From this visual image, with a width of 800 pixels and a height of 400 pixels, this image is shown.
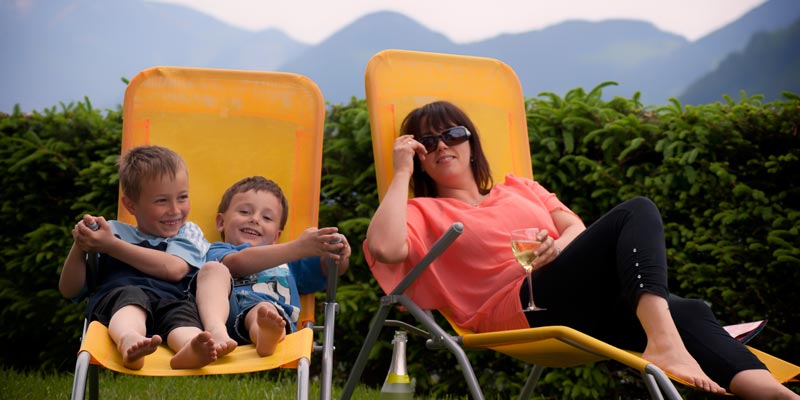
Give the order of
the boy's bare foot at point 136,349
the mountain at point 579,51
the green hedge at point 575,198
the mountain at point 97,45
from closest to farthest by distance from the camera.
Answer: the boy's bare foot at point 136,349, the green hedge at point 575,198, the mountain at point 97,45, the mountain at point 579,51

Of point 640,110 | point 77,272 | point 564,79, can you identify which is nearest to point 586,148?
point 640,110

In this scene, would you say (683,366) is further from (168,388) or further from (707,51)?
(707,51)

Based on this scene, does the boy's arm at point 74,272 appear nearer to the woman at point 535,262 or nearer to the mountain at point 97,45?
the woman at point 535,262

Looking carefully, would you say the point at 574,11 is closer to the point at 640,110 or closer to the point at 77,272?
the point at 640,110

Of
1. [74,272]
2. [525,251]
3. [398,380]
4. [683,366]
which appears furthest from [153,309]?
[683,366]

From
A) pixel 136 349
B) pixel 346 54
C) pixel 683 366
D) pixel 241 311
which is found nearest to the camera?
pixel 136 349

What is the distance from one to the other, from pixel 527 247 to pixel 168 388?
2385 millimetres

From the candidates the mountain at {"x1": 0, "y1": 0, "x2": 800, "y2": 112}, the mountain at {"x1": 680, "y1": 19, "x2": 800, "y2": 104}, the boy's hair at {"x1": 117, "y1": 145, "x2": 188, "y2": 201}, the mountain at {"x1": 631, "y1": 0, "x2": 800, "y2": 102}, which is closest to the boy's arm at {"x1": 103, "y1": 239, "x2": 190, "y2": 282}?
the boy's hair at {"x1": 117, "y1": 145, "x2": 188, "y2": 201}

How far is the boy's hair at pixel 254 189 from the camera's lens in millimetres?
3023

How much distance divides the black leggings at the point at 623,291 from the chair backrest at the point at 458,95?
2.84 ft

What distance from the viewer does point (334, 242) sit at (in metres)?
2.53

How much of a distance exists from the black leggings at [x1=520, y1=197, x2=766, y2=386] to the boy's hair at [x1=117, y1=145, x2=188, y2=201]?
4.08 ft

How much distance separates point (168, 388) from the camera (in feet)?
13.7

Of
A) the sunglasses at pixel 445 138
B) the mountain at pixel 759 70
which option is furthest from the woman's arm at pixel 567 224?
the mountain at pixel 759 70
